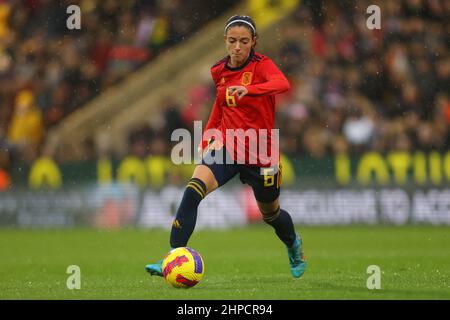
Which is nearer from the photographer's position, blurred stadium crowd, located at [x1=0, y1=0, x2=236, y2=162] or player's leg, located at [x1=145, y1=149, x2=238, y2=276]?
player's leg, located at [x1=145, y1=149, x2=238, y2=276]

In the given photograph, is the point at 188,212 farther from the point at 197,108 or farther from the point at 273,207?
the point at 197,108

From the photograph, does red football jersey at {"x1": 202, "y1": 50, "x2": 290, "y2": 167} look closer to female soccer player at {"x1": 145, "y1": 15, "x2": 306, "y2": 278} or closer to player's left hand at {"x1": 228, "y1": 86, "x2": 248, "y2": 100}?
female soccer player at {"x1": 145, "y1": 15, "x2": 306, "y2": 278}

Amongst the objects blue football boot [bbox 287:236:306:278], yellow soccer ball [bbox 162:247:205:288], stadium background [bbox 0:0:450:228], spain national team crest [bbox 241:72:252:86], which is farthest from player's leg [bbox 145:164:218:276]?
stadium background [bbox 0:0:450:228]

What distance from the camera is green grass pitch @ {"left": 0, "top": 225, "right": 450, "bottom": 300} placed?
8.55 meters

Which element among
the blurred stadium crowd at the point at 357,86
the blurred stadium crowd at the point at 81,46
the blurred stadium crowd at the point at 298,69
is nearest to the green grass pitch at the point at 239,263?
the blurred stadium crowd at the point at 357,86

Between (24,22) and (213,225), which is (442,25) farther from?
(24,22)

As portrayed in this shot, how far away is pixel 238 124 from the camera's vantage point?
9359 millimetres

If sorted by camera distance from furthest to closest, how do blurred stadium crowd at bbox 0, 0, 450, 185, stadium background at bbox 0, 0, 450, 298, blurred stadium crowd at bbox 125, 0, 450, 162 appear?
blurred stadium crowd at bbox 0, 0, 450, 185
blurred stadium crowd at bbox 125, 0, 450, 162
stadium background at bbox 0, 0, 450, 298

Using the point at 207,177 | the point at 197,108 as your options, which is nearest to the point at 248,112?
the point at 207,177

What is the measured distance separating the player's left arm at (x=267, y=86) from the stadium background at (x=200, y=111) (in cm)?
667

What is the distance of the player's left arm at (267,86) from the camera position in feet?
28.8

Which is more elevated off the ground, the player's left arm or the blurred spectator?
the blurred spectator

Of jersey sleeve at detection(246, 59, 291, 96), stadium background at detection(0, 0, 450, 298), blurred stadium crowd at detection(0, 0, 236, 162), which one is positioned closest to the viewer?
jersey sleeve at detection(246, 59, 291, 96)

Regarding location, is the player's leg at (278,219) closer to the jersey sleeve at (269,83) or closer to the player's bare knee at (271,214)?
the player's bare knee at (271,214)
